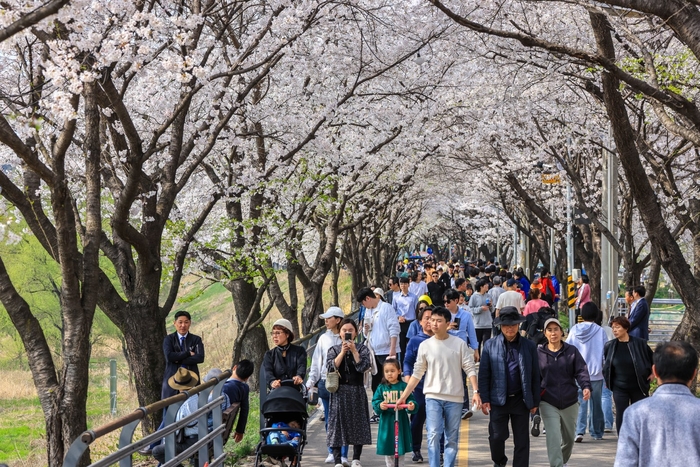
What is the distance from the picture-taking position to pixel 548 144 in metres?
22.7

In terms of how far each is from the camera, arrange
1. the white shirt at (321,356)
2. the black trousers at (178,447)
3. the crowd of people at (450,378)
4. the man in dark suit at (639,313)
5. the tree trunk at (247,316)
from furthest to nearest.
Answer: the tree trunk at (247,316) → the man in dark suit at (639,313) → the white shirt at (321,356) → the crowd of people at (450,378) → the black trousers at (178,447)

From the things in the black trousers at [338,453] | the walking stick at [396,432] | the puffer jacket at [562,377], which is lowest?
the black trousers at [338,453]

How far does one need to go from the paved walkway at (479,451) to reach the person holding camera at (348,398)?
80 centimetres

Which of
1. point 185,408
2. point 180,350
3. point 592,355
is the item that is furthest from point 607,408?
point 185,408

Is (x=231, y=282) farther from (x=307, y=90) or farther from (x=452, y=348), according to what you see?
(x=452, y=348)

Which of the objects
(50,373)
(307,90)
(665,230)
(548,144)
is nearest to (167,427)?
(50,373)

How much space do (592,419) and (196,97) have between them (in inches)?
323

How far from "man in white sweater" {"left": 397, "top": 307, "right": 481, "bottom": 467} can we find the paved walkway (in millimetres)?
1440

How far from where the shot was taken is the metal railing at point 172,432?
201 inches

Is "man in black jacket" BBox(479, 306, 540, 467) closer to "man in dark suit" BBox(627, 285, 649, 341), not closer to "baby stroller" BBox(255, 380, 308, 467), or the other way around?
"baby stroller" BBox(255, 380, 308, 467)

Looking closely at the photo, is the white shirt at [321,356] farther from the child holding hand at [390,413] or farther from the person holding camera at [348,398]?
the child holding hand at [390,413]

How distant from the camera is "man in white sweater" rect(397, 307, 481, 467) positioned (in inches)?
338

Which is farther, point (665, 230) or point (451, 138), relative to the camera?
point (451, 138)

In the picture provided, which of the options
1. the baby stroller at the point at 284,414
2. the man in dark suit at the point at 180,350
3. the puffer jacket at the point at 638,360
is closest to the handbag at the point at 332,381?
the baby stroller at the point at 284,414
